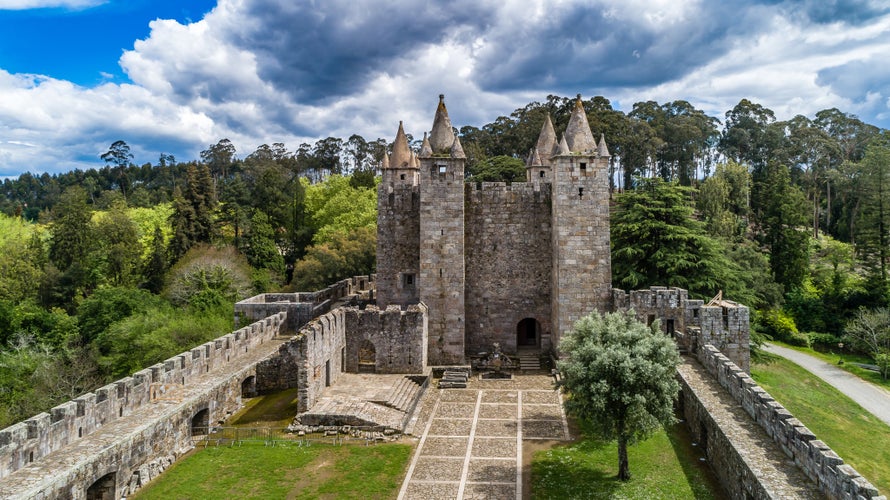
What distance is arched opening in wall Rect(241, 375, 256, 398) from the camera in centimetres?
2373

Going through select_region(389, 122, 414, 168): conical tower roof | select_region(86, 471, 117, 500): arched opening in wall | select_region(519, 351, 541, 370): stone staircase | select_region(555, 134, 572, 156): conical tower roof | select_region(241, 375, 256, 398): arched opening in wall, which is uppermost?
select_region(389, 122, 414, 168): conical tower roof

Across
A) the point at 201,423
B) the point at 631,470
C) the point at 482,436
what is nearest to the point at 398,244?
the point at 482,436

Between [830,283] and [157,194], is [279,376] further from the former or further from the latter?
[157,194]

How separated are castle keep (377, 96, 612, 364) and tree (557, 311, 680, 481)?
10126 mm

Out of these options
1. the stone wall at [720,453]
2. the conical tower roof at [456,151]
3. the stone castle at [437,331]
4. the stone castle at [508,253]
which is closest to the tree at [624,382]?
the stone wall at [720,453]

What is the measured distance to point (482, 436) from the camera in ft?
62.6

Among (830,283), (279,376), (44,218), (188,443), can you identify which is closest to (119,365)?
(279,376)

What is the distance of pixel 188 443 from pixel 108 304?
79.9ft

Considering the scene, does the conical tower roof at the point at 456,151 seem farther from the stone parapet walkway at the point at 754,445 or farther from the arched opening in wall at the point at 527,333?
the stone parapet walkway at the point at 754,445

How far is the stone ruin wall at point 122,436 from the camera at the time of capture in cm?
1312

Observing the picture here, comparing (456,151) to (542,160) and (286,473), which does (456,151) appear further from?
(286,473)

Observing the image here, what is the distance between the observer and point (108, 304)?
1492 inches

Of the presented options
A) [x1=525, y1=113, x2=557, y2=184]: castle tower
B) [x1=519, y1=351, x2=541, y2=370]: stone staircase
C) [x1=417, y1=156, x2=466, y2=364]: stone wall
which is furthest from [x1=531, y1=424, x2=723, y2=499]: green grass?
[x1=525, y1=113, x2=557, y2=184]: castle tower

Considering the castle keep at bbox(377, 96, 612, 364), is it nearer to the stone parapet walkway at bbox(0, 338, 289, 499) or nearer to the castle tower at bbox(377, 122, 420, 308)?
the castle tower at bbox(377, 122, 420, 308)
